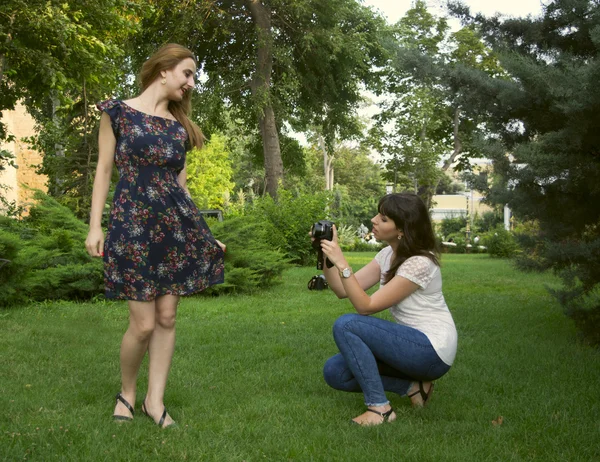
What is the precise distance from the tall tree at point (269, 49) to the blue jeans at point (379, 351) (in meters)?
16.0

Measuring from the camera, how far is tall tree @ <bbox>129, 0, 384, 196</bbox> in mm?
19578

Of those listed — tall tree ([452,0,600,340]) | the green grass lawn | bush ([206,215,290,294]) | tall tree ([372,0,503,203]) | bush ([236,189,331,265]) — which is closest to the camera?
the green grass lawn

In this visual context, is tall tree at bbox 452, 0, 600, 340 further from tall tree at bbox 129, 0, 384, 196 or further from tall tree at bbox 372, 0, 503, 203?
tall tree at bbox 372, 0, 503, 203

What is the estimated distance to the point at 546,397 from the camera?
4129 mm

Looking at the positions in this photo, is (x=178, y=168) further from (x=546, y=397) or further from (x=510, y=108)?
(x=510, y=108)

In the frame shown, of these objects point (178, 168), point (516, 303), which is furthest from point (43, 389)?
point (516, 303)

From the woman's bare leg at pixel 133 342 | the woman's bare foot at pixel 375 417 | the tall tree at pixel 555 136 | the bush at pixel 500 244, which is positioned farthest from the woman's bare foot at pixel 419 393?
the bush at pixel 500 244

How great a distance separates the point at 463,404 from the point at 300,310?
434 centimetres

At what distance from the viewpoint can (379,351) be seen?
3.65m

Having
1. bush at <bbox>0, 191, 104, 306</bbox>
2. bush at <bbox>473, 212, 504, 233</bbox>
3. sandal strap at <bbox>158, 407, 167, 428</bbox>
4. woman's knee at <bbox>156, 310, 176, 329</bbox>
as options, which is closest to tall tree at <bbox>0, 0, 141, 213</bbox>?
bush at <bbox>0, 191, 104, 306</bbox>

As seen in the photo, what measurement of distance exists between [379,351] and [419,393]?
43 cm

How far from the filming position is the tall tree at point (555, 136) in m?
5.28

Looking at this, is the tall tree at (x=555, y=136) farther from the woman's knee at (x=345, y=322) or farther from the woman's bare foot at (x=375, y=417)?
the woman's bare foot at (x=375, y=417)

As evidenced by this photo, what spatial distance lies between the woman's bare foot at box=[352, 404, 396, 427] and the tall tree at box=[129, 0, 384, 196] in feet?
53.2
